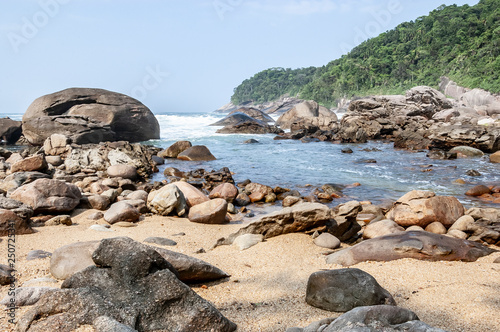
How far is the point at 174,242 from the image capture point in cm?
460

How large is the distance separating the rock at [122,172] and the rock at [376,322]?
834cm

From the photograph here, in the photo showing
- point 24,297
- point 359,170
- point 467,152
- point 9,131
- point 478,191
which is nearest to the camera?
point 24,297

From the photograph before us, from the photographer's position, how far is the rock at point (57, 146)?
13.2 metres

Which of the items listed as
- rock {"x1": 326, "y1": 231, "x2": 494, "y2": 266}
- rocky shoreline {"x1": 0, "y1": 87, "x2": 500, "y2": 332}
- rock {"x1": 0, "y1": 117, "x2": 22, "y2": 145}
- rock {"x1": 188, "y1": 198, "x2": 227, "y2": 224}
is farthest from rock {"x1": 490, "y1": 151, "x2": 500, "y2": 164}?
rock {"x1": 0, "y1": 117, "x2": 22, "y2": 145}

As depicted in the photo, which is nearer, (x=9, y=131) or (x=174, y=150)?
(x=174, y=150)

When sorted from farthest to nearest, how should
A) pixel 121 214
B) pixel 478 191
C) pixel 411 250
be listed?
pixel 478 191 → pixel 121 214 → pixel 411 250

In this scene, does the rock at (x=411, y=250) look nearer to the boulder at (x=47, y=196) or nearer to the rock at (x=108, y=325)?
the rock at (x=108, y=325)

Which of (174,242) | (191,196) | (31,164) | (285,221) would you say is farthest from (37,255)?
(31,164)

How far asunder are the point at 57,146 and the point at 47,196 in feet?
29.1

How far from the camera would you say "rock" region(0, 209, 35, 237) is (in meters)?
4.24

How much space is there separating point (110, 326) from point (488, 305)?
2.62m

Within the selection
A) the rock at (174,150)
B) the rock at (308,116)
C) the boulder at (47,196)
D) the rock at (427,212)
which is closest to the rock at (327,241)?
the rock at (427,212)

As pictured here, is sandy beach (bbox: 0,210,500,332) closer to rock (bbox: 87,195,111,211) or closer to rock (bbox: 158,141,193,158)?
rock (bbox: 87,195,111,211)

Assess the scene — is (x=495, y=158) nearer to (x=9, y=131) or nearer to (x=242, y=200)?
(x=242, y=200)
